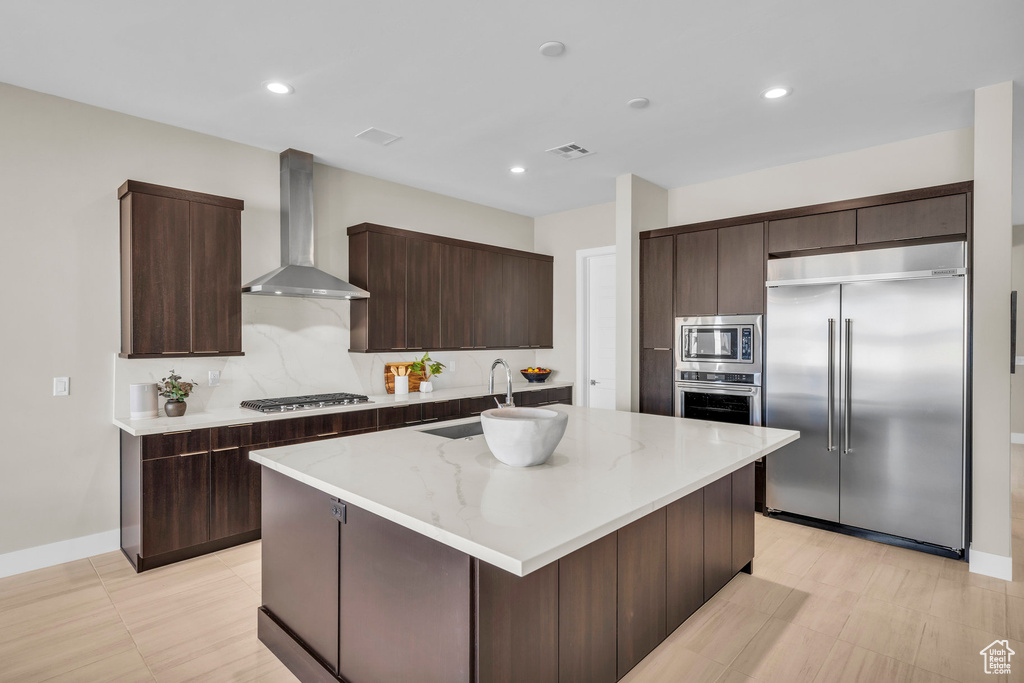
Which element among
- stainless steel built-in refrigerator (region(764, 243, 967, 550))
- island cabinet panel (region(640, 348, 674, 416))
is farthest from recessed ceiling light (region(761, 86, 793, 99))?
island cabinet panel (region(640, 348, 674, 416))

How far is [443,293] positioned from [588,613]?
11.5 feet

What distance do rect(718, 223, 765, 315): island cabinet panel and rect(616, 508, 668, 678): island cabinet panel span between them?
2418mm

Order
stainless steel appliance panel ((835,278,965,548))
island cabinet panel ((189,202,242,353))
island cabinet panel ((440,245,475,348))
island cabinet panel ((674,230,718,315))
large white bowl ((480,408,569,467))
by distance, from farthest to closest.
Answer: island cabinet panel ((440,245,475,348))
island cabinet panel ((674,230,718,315))
island cabinet panel ((189,202,242,353))
stainless steel appliance panel ((835,278,965,548))
large white bowl ((480,408,569,467))

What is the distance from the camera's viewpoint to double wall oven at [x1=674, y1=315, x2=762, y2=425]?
3975 millimetres

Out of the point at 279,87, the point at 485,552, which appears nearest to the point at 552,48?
the point at 279,87

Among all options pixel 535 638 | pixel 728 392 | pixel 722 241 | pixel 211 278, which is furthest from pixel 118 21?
pixel 728 392

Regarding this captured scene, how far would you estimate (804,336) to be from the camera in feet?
12.1

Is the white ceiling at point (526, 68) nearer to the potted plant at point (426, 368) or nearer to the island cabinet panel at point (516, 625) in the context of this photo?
the potted plant at point (426, 368)

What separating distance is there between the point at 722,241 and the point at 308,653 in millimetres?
3799

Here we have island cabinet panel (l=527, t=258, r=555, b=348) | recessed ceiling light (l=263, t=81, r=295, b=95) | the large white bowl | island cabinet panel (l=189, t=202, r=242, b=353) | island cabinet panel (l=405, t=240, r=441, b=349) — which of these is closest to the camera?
the large white bowl

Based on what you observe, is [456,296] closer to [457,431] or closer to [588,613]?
[457,431]

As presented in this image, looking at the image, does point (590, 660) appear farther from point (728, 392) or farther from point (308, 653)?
point (728, 392)

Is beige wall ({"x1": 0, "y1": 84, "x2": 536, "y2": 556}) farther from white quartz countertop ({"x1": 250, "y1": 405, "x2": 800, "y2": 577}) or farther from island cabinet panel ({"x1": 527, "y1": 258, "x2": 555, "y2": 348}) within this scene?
island cabinet panel ({"x1": 527, "y1": 258, "x2": 555, "y2": 348})

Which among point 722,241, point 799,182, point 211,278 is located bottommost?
point 211,278
